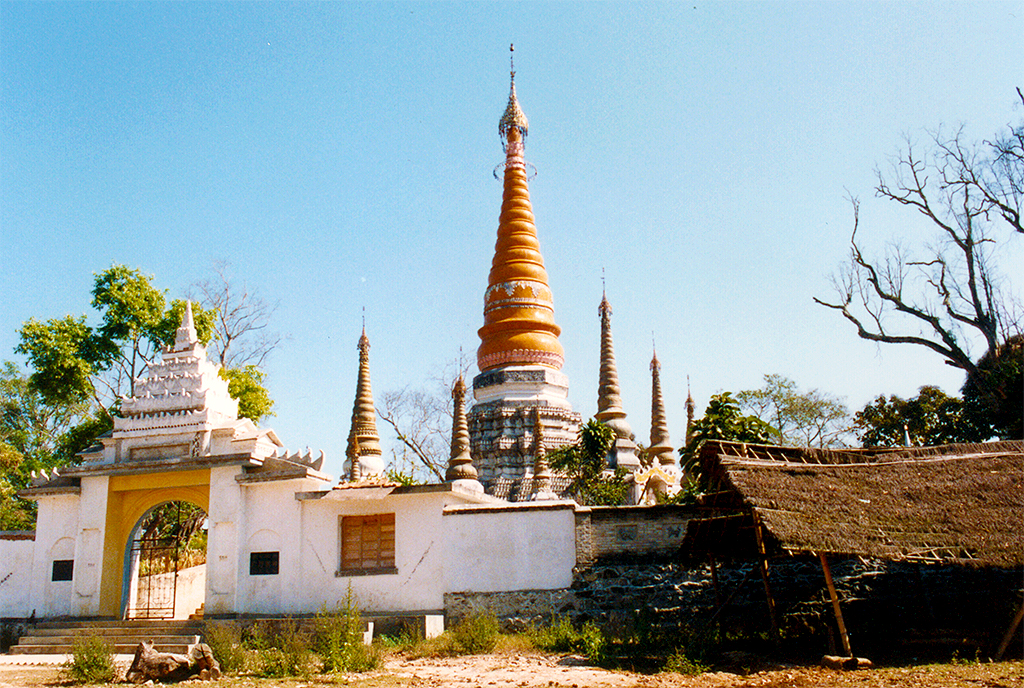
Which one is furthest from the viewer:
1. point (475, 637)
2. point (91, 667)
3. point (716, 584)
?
point (716, 584)

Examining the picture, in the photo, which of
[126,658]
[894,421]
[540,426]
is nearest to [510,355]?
[540,426]

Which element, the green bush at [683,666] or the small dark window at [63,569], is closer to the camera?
the green bush at [683,666]

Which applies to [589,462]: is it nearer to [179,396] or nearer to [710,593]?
[710,593]

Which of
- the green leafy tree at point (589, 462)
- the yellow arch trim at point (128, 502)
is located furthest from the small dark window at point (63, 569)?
the green leafy tree at point (589, 462)

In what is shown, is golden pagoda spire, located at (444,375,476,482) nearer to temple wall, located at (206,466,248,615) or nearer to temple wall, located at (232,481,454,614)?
temple wall, located at (232,481,454,614)

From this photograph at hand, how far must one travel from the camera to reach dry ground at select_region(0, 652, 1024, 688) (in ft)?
30.7

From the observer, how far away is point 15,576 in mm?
17016

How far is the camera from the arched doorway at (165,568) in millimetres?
17078

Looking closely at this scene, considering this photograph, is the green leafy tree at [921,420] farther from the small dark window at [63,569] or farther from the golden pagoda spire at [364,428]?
the small dark window at [63,569]

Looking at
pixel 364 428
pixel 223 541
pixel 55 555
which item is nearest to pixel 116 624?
pixel 223 541

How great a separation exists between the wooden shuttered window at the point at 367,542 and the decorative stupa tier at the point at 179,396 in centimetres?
356

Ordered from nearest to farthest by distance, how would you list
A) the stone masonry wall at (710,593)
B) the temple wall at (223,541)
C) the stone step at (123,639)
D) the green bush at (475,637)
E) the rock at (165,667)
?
the rock at (165,667), the green bush at (475,637), the stone masonry wall at (710,593), the stone step at (123,639), the temple wall at (223,541)

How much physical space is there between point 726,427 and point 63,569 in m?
13.0

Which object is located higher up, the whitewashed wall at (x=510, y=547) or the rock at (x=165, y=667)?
the whitewashed wall at (x=510, y=547)
